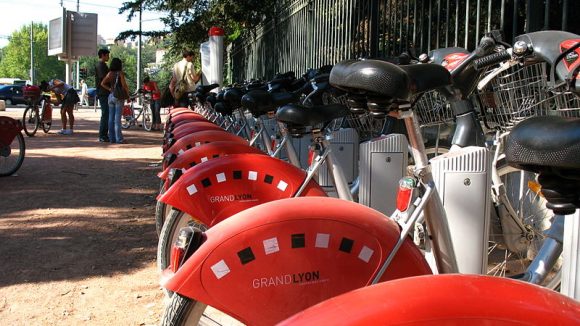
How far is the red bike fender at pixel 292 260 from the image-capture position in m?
2.05

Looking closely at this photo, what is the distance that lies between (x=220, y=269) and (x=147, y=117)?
20.1 meters

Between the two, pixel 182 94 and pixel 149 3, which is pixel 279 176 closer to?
pixel 182 94

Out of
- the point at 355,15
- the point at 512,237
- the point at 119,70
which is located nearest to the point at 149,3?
the point at 119,70

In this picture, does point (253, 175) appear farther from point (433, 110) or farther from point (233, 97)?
point (233, 97)

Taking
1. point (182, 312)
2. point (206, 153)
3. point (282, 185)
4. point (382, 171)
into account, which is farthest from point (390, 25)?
point (182, 312)

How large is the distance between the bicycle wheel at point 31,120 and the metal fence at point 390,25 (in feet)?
25.3

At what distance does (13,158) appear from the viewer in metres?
8.57

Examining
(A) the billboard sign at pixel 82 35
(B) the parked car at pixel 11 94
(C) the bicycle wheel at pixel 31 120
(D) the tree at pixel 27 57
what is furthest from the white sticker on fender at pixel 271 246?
(D) the tree at pixel 27 57

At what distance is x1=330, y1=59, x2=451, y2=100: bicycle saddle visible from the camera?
71.1 inches

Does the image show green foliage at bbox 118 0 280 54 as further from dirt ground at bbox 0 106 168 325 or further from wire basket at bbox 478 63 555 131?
wire basket at bbox 478 63 555 131

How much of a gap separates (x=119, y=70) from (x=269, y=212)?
1191 centimetres

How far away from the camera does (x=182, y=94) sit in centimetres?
1336

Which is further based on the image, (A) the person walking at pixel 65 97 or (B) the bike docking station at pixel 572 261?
(A) the person walking at pixel 65 97

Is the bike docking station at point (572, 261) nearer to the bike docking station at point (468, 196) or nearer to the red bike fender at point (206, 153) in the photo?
the bike docking station at point (468, 196)
